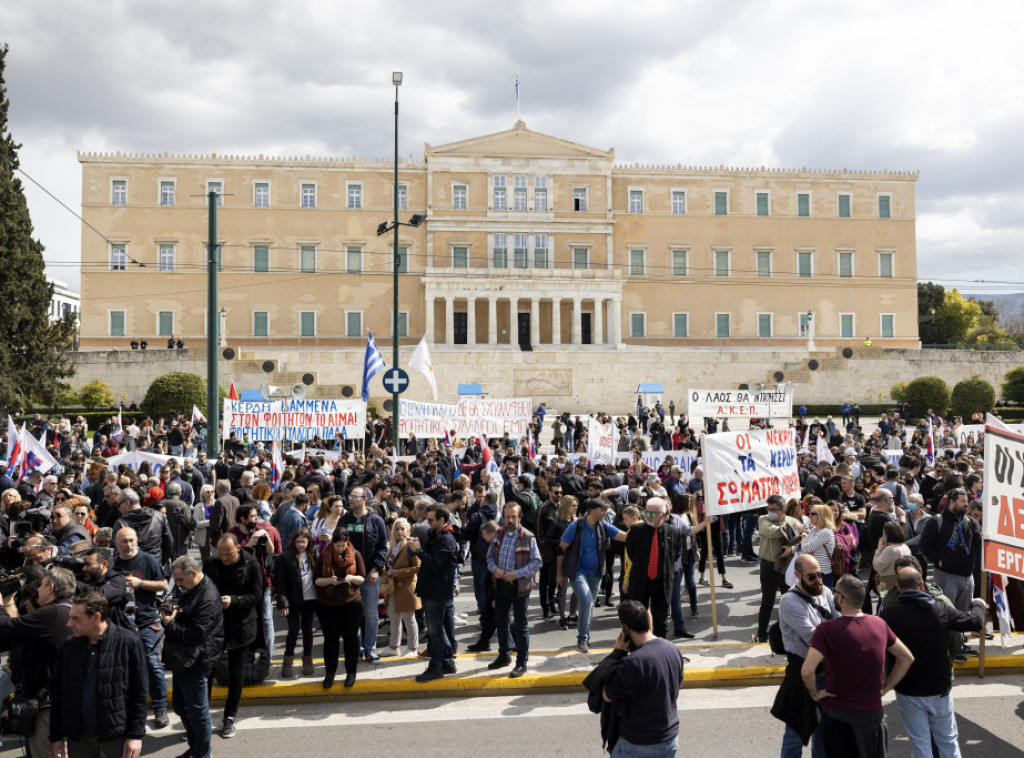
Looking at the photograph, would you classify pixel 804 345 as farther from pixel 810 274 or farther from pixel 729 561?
pixel 729 561

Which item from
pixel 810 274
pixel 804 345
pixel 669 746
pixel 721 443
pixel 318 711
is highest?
pixel 810 274

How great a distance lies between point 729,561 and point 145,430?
19279 millimetres

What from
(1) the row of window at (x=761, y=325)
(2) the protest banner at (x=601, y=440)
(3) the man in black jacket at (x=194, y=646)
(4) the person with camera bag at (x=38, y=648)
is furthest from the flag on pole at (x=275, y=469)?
(1) the row of window at (x=761, y=325)

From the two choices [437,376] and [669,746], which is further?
[437,376]

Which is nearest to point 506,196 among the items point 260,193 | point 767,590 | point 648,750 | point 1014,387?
point 260,193

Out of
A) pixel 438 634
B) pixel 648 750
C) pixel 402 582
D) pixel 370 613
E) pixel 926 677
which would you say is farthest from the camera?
pixel 402 582

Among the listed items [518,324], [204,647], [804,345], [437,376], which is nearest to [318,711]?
[204,647]

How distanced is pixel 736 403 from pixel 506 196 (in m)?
33.3

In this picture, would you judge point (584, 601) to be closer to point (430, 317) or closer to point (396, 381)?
point (396, 381)

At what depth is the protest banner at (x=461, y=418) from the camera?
18844mm

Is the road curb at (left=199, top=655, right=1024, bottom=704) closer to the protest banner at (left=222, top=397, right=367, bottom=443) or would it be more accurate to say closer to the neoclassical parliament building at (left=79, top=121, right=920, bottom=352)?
the protest banner at (left=222, top=397, right=367, bottom=443)

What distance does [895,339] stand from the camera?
182 feet

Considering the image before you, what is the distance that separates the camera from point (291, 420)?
16859 millimetres

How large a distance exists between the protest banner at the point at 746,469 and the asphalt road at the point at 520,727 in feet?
7.45
